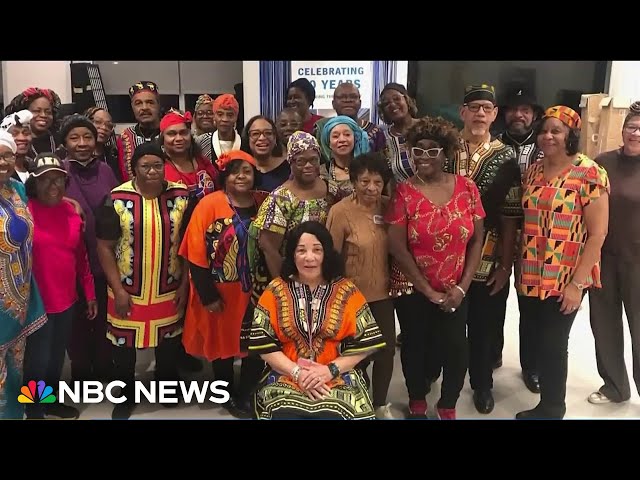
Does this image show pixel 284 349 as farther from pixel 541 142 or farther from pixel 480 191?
pixel 541 142

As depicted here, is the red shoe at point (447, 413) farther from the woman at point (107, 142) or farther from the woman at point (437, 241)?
the woman at point (107, 142)

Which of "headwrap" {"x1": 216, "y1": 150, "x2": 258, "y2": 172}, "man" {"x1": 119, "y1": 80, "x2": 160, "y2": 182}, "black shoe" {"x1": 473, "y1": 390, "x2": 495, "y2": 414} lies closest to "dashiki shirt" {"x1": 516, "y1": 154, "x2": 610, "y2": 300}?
"black shoe" {"x1": 473, "y1": 390, "x2": 495, "y2": 414}

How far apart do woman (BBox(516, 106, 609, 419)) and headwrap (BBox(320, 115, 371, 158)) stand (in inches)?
31.1

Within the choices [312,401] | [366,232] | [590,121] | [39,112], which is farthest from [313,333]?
[590,121]

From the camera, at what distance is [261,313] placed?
2.51 meters

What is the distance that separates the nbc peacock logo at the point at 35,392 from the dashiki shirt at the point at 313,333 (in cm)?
104

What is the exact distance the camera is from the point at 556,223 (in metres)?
2.69

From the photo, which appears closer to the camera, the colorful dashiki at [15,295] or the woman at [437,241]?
the colorful dashiki at [15,295]

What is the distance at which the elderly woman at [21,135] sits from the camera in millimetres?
2783

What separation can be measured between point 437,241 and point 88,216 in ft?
5.48

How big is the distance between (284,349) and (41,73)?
82.5 inches

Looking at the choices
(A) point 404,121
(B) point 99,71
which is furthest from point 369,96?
(B) point 99,71

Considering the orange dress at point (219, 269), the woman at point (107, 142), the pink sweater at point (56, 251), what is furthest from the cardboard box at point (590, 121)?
the pink sweater at point (56, 251)

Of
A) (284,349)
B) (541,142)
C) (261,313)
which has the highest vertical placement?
(541,142)
